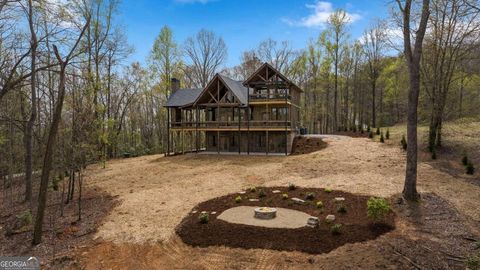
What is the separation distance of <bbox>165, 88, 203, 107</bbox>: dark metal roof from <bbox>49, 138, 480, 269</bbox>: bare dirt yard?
28.8 ft

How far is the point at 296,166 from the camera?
1852 centimetres

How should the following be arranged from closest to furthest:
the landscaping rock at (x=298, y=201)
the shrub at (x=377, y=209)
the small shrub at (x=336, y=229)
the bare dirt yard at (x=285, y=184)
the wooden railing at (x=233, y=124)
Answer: the bare dirt yard at (x=285, y=184) → the small shrub at (x=336, y=229) → the shrub at (x=377, y=209) → the landscaping rock at (x=298, y=201) → the wooden railing at (x=233, y=124)

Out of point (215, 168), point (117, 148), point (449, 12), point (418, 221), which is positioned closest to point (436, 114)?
point (449, 12)

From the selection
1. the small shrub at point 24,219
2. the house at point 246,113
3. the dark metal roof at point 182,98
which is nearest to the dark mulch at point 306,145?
the house at point 246,113

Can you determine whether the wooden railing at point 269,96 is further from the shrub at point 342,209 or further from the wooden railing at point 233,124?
the shrub at point 342,209

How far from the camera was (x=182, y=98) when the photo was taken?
2861 cm

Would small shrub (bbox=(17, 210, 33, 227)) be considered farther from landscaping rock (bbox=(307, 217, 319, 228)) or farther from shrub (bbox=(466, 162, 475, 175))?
shrub (bbox=(466, 162, 475, 175))

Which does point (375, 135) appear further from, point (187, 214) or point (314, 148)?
point (187, 214)

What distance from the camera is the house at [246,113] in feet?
82.4

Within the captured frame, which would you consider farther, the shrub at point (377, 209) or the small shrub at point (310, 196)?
the small shrub at point (310, 196)

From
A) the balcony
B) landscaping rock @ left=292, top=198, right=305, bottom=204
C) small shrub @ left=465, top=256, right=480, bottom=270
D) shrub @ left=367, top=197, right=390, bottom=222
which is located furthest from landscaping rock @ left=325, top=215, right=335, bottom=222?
the balcony

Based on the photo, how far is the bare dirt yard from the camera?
718cm

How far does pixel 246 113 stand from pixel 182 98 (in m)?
6.90

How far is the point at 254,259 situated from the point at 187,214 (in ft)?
14.0
